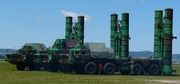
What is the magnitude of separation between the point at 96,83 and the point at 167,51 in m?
24.3

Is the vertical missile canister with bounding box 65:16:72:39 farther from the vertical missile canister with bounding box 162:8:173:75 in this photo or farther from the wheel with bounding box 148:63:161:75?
the vertical missile canister with bounding box 162:8:173:75

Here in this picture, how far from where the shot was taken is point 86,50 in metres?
53.7

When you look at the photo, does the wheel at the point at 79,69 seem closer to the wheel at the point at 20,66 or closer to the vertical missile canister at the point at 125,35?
the wheel at the point at 20,66

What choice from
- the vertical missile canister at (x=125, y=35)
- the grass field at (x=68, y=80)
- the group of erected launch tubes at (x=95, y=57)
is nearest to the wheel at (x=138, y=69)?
the group of erected launch tubes at (x=95, y=57)

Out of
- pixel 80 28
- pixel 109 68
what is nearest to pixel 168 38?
pixel 109 68

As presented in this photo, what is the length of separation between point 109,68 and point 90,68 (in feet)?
6.87

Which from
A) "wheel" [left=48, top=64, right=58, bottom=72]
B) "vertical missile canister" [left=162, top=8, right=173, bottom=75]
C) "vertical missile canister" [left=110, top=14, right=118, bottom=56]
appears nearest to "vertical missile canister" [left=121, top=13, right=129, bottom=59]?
"vertical missile canister" [left=110, top=14, right=118, bottom=56]

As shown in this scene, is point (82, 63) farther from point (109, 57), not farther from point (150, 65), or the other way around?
point (150, 65)

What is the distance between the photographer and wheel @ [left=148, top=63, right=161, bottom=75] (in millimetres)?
56688

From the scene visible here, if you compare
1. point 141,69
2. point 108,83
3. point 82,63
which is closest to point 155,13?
point 141,69

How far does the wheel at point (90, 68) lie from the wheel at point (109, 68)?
110cm

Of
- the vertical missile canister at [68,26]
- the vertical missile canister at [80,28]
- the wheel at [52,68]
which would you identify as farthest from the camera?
the vertical missile canister at [68,26]

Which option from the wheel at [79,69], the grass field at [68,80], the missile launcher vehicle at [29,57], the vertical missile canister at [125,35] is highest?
the vertical missile canister at [125,35]

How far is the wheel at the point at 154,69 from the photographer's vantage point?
2232 inches
